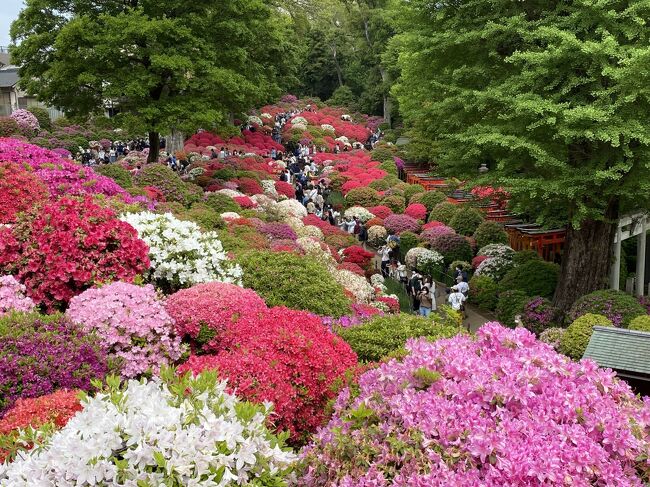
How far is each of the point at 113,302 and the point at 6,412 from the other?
153 cm

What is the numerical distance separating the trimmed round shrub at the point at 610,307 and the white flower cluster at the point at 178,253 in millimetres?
9389

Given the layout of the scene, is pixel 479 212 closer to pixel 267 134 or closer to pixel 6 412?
pixel 6 412

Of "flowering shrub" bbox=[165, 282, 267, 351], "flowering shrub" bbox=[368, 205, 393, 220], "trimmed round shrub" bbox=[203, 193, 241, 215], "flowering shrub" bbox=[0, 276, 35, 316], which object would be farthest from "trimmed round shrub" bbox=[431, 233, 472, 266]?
"flowering shrub" bbox=[0, 276, 35, 316]

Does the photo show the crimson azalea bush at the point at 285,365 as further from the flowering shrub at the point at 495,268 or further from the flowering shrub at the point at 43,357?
the flowering shrub at the point at 495,268

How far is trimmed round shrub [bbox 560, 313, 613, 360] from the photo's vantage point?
43.7 ft

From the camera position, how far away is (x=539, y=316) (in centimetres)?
1606

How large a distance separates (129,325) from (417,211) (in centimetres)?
2352

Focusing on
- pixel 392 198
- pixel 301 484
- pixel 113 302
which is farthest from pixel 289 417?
pixel 392 198

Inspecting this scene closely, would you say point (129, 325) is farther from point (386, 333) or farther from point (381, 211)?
point (381, 211)

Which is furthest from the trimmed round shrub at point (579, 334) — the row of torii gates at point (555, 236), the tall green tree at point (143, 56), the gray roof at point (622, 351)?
the tall green tree at point (143, 56)

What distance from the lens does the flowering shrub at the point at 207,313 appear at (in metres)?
6.85

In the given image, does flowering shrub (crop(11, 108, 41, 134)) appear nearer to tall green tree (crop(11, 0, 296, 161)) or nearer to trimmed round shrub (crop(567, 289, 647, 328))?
tall green tree (crop(11, 0, 296, 161))

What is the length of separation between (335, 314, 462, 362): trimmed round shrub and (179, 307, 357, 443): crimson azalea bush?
975 mm

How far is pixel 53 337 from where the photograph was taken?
5754mm
